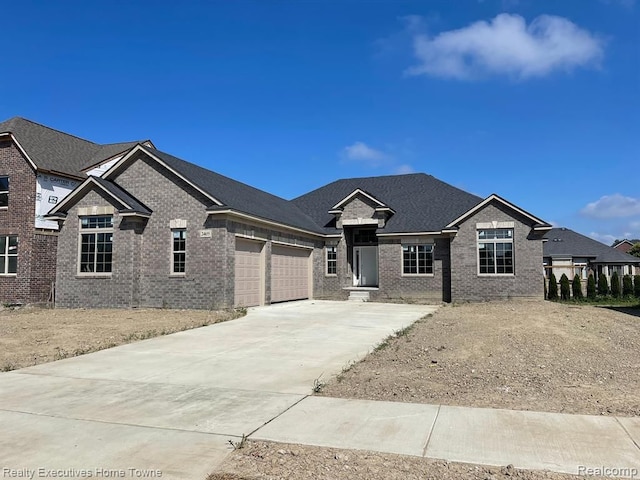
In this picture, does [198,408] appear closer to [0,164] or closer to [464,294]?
[464,294]

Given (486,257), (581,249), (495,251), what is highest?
(581,249)

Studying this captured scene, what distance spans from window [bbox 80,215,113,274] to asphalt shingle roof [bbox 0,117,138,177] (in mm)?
4382

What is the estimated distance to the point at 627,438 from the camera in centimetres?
506

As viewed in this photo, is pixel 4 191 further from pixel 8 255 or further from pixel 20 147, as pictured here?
pixel 8 255

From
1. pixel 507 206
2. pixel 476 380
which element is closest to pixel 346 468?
pixel 476 380

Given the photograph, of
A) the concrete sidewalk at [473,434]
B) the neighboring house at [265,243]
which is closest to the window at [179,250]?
the neighboring house at [265,243]

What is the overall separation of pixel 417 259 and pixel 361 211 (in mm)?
4095

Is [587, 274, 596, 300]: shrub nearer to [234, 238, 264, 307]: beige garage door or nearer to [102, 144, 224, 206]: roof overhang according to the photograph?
[234, 238, 264, 307]: beige garage door

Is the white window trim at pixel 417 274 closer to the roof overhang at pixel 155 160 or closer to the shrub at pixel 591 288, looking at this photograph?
the shrub at pixel 591 288

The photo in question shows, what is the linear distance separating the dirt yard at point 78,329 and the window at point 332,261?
9.71 metres

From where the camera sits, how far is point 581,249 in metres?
39.1

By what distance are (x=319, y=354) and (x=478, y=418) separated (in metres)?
4.79

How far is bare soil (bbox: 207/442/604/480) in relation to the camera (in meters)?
4.22

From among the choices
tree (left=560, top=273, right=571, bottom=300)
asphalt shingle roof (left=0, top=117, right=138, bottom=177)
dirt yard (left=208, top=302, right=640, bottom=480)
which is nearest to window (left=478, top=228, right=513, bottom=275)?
tree (left=560, top=273, right=571, bottom=300)
